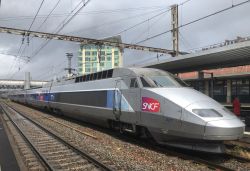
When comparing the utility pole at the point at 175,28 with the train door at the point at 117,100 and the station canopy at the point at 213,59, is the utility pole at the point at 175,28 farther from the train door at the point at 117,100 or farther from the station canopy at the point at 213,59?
the train door at the point at 117,100

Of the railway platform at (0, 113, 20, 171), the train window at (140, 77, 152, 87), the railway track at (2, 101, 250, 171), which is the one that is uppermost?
the train window at (140, 77, 152, 87)

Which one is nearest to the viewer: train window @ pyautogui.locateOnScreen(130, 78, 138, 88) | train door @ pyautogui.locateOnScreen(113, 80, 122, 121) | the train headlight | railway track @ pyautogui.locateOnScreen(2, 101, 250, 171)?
railway track @ pyautogui.locateOnScreen(2, 101, 250, 171)

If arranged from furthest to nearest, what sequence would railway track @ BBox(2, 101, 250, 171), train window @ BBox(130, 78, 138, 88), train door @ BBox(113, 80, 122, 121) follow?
train door @ BBox(113, 80, 122, 121)
train window @ BBox(130, 78, 138, 88)
railway track @ BBox(2, 101, 250, 171)

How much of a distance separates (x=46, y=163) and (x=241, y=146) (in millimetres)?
6509

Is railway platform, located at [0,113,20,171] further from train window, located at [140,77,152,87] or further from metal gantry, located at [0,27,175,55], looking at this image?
metal gantry, located at [0,27,175,55]

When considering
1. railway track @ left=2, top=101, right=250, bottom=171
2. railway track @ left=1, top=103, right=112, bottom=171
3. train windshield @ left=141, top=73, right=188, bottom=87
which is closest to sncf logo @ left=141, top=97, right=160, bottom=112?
train windshield @ left=141, top=73, right=188, bottom=87

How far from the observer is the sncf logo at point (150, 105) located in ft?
38.6

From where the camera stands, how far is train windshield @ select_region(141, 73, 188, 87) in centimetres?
1280

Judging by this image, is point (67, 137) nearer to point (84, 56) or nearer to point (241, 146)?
point (241, 146)

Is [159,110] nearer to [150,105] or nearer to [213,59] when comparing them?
[150,105]

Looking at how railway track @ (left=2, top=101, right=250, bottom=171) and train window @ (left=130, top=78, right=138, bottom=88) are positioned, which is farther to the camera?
train window @ (left=130, top=78, right=138, bottom=88)

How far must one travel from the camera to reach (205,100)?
37.2 feet

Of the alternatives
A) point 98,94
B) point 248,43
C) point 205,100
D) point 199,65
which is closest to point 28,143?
point 98,94

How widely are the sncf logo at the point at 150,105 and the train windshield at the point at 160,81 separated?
61 centimetres
